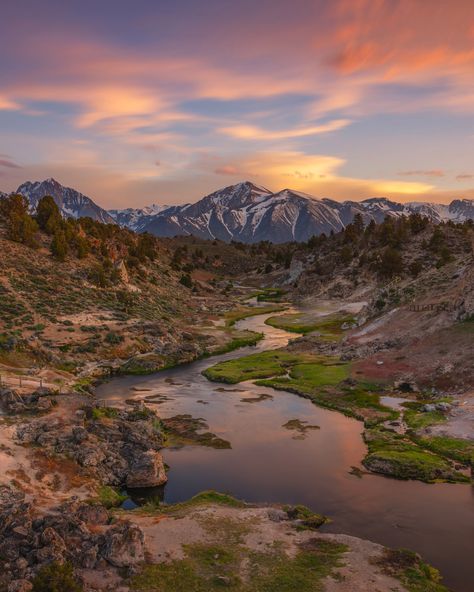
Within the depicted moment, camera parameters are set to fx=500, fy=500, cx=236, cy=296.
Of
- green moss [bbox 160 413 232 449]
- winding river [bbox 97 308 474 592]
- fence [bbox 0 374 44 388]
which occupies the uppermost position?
fence [bbox 0 374 44 388]

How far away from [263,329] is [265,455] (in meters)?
73.1

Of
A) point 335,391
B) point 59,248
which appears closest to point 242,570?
point 335,391

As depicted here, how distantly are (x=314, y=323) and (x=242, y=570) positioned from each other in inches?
3836

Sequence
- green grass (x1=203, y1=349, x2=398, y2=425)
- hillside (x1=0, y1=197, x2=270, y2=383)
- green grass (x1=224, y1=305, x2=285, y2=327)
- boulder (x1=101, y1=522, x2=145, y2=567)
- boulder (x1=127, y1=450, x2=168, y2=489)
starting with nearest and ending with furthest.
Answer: boulder (x1=101, y1=522, x2=145, y2=567), boulder (x1=127, y1=450, x2=168, y2=489), green grass (x1=203, y1=349, x2=398, y2=425), hillside (x1=0, y1=197, x2=270, y2=383), green grass (x1=224, y1=305, x2=285, y2=327)

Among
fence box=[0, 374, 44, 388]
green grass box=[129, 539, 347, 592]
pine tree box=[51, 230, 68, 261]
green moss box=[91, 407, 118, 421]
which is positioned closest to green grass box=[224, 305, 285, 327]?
pine tree box=[51, 230, 68, 261]

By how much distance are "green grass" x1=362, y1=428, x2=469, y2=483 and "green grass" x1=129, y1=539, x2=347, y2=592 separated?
13913mm

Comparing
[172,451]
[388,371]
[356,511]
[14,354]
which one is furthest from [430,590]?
[14,354]

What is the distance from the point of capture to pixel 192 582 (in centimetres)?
2712

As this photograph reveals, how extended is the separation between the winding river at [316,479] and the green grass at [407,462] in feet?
3.24

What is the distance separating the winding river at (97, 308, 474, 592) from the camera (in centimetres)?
3356

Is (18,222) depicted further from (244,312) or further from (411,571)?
(411,571)

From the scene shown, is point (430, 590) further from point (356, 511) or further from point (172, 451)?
point (172, 451)

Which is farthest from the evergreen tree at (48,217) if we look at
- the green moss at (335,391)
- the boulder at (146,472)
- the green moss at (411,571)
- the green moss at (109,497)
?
the green moss at (411,571)

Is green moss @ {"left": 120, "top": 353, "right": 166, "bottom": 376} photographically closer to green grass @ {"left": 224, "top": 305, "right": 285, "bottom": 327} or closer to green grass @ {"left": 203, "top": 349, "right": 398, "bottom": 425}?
green grass @ {"left": 203, "top": 349, "right": 398, "bottom": 425}
